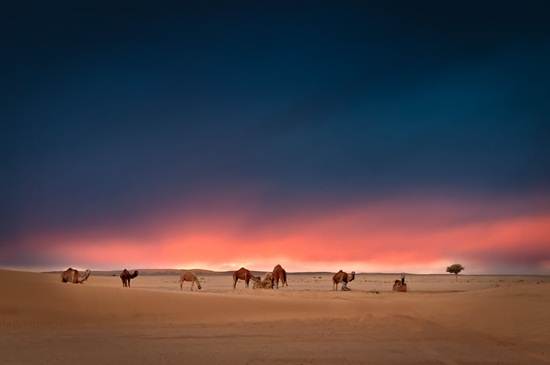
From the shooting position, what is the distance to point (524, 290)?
17.7 m

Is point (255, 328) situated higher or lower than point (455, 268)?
lower

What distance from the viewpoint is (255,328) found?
1427cm

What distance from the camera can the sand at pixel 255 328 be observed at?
33.2 feet

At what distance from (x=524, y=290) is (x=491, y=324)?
12.6 ft

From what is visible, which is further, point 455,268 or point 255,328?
point 455,268

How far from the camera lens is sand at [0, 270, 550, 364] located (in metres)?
10.1

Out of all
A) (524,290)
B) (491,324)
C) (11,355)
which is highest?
(524,290)

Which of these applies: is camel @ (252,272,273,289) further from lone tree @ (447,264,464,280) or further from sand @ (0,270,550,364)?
lone tree @ (447,264,464,280)

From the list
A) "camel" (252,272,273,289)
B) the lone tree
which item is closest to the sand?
"camel" (252,272,273,289)

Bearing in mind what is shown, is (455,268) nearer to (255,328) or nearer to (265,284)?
(265,284)

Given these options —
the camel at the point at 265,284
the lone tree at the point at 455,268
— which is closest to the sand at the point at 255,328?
the camel at the point at 265,284

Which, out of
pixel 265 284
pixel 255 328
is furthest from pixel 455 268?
pixel 255 328

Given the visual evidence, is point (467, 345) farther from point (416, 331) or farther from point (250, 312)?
point (250, 312)

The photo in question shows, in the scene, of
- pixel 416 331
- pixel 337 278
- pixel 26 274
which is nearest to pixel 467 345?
pixel 416 331
